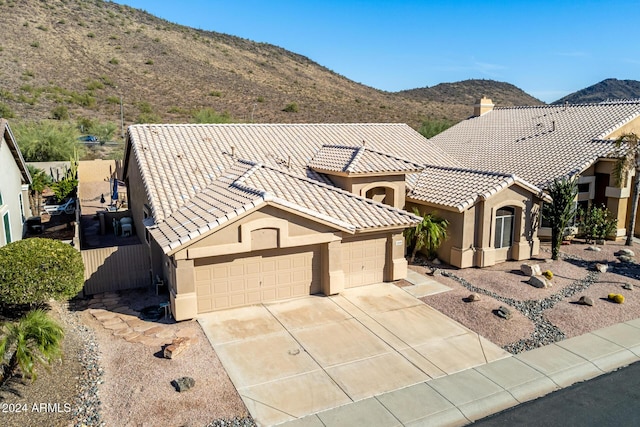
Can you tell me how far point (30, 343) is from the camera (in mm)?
10023

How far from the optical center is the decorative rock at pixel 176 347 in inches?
483

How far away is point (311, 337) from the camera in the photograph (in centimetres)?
1369

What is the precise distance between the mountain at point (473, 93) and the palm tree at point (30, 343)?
3705 inches

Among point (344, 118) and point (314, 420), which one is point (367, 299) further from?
point (344, 118)

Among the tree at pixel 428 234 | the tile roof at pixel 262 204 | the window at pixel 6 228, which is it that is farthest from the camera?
the tree at pixel 428 234

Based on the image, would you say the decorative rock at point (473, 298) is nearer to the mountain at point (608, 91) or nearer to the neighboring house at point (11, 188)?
the neighboring house at point (11, 188)

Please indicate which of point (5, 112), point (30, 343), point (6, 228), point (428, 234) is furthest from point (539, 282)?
point (5, 112)

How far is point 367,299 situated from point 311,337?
3401mm

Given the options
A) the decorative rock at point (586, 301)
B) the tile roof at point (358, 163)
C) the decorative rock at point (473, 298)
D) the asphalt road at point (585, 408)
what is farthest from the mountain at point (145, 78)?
the asphalt road at point (585, 408)

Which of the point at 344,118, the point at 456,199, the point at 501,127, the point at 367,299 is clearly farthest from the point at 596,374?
the point at 344,118

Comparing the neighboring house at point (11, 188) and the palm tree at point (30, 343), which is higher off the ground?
the neighboring house at point (11, 188)

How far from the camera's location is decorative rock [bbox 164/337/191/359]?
1226 cm

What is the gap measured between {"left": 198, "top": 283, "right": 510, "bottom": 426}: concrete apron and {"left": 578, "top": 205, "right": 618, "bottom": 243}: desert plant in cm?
1274

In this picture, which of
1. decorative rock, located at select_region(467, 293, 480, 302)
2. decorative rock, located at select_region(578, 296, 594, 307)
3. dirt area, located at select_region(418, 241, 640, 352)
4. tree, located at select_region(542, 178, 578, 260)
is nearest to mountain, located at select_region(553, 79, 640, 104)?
tree, located at select_region(542, 178, 578, 260)
